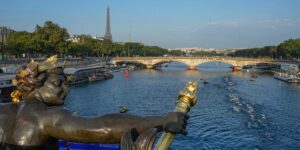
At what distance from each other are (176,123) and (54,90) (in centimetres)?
79

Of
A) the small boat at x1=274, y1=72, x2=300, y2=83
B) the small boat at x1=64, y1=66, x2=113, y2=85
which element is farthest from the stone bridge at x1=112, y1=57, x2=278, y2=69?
the small boat at x1=64, y1=66, x2=113, y2=85

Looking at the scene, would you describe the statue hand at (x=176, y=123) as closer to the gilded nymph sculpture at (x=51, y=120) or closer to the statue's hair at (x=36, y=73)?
the gilded nymph sculpture at (x=51, y=120)

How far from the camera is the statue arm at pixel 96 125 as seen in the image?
6.58 feet

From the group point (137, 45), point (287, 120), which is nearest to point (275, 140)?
point (287, 120)

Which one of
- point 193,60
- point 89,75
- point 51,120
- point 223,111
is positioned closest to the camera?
point 51,120

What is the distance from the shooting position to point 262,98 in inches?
1565

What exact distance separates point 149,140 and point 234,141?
65.4ft

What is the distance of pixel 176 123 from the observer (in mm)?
1966

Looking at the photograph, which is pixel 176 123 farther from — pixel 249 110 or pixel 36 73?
pixel 249 110

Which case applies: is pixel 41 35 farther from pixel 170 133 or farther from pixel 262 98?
pixel 170 133

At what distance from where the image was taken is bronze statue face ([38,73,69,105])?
91.9 inches

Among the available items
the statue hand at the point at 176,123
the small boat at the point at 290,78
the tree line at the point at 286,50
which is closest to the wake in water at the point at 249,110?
the small boat at the point at 290,78

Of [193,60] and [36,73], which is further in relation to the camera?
[193,60]

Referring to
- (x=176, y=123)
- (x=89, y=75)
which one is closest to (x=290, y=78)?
(x=89, y=75)
